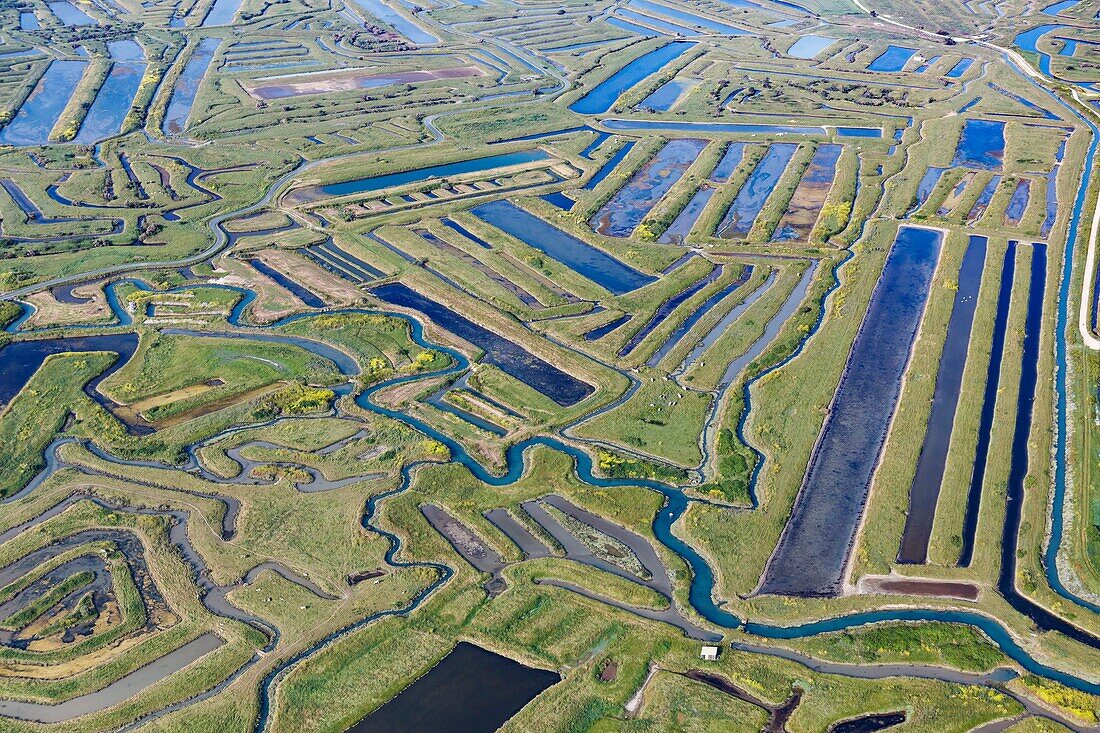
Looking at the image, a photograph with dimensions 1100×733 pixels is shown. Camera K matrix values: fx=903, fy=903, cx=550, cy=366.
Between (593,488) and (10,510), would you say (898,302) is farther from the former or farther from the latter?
(10,510)

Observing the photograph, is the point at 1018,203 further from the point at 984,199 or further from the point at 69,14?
the point at 69,14

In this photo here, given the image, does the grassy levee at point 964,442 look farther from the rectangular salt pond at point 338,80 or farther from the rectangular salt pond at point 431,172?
the rectangular salt pond at point 338,80

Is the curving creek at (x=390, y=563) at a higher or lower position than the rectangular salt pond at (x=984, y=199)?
lower

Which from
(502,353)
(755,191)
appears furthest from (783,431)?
(755,191)

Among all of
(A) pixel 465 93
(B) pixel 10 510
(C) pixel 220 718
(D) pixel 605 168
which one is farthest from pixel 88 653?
(A) pixel 465 93

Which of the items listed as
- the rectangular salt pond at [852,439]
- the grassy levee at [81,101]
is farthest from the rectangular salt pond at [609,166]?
the grassy levee at [81,101]
